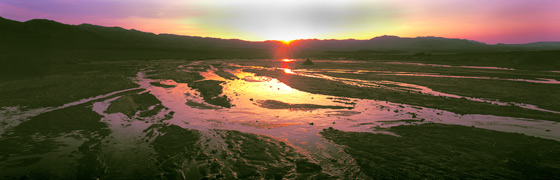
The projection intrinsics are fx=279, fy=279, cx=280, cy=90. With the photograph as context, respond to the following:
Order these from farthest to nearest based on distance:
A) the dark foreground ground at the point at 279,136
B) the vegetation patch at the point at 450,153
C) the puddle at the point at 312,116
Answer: the puddle at the point at 312,116, the dark foreground ground at the point at 279,136, the vegetation patch at the point at 450,153

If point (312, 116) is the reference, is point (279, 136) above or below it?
below

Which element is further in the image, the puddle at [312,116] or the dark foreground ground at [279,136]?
the puddle at [312,116]

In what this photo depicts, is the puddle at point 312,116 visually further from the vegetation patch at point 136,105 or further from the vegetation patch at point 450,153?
the vegetation patch at point 450,153

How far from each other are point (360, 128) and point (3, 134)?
490 inches

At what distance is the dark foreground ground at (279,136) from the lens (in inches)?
270

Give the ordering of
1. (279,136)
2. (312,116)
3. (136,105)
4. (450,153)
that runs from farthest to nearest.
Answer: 1. (136,105)
2. (312,116)
3. (279,136)
4. (450,153)

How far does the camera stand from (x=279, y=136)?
9688 mm

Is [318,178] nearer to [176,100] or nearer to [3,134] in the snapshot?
[3,134]

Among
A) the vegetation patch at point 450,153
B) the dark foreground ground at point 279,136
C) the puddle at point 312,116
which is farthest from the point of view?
the puddle at point 312,116

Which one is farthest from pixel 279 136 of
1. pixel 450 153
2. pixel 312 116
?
pixel 450 153

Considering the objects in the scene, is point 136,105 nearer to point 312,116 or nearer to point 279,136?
point 279,136

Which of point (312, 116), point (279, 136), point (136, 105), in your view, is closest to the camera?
point (279, 136)

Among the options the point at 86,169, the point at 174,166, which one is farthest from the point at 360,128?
the point at 86,169

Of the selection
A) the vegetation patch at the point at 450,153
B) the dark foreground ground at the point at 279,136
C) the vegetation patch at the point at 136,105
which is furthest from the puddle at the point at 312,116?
the vegetation patch at the point at 450,153
